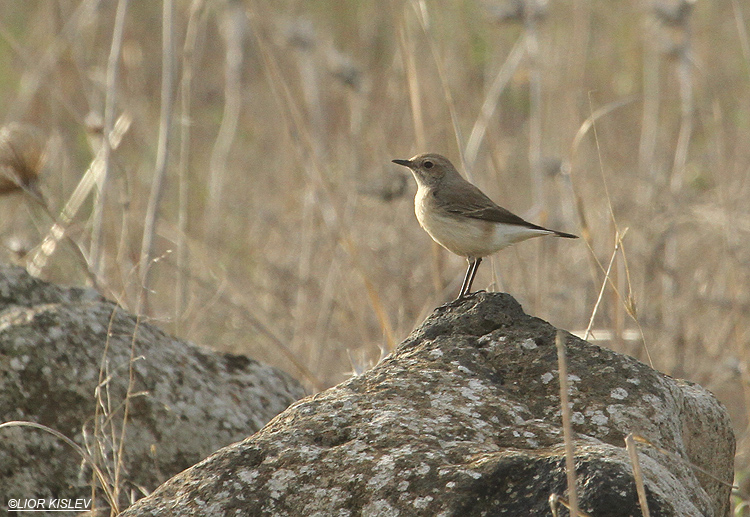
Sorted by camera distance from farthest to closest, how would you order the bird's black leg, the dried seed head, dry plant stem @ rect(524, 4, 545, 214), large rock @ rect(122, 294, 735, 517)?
dry plant stem @ rect(524, 4, 545, 214) < the dried seed head < the bird's black leg < large rock @ rect(122, 294, 735, 517)

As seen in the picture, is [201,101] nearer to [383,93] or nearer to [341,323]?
[383,93]

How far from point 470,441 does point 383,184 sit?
430 cm

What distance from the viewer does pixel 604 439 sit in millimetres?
2764

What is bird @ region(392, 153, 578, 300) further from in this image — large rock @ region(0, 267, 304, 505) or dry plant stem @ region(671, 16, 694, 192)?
dry plant stem @ region(671, 16, 694, 192)

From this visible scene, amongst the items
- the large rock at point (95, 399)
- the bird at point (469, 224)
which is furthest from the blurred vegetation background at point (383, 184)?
the large rock at point (95, 399)

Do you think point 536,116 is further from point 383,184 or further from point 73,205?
point 73,205

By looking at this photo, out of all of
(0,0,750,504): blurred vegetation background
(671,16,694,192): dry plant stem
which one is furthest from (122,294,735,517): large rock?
(671,16,694,192): dry plant stem

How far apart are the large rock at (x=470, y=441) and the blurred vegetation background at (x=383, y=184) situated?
32.1 inches

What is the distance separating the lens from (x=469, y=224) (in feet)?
14.9

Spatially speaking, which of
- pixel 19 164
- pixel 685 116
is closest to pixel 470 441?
pixel 19 164

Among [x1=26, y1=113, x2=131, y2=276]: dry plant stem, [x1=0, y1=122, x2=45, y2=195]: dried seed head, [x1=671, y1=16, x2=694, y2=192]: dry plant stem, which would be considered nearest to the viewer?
[x1=0, y1=122, x2=45, y2=195]: dried seed head

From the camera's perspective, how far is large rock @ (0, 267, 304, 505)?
3670 millimetres

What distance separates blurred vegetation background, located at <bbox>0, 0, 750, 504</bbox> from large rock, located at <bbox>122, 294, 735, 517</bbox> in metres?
0.82

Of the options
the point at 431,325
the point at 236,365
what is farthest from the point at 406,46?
the point at 431,325
